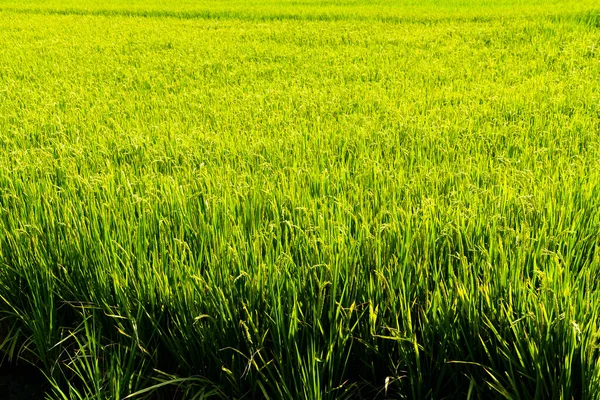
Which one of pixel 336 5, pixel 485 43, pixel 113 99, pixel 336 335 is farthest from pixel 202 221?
pixel 336 5

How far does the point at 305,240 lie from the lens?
64.9 inches

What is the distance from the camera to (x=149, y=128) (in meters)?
3.44

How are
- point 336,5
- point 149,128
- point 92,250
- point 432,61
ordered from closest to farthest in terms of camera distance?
point 92,250 → point 149,128 → point 432,61 → point 336,5

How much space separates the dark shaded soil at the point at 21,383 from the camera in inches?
65.9

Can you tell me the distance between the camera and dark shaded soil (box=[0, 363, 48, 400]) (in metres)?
1.67

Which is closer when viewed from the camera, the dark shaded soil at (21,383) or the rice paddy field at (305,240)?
the rice paddy field at (305,240)

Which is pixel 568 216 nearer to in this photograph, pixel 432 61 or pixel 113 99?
pixel 113 99

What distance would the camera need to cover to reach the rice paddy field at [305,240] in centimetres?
134

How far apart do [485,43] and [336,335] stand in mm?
6296

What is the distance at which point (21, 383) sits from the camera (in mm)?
1727

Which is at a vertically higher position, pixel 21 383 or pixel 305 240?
pixel 305 240

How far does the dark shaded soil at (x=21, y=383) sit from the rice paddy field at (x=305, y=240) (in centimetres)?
3

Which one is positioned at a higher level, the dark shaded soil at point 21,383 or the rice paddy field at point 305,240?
the rice paddy field at point 305,240

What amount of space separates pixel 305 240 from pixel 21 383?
962mm
